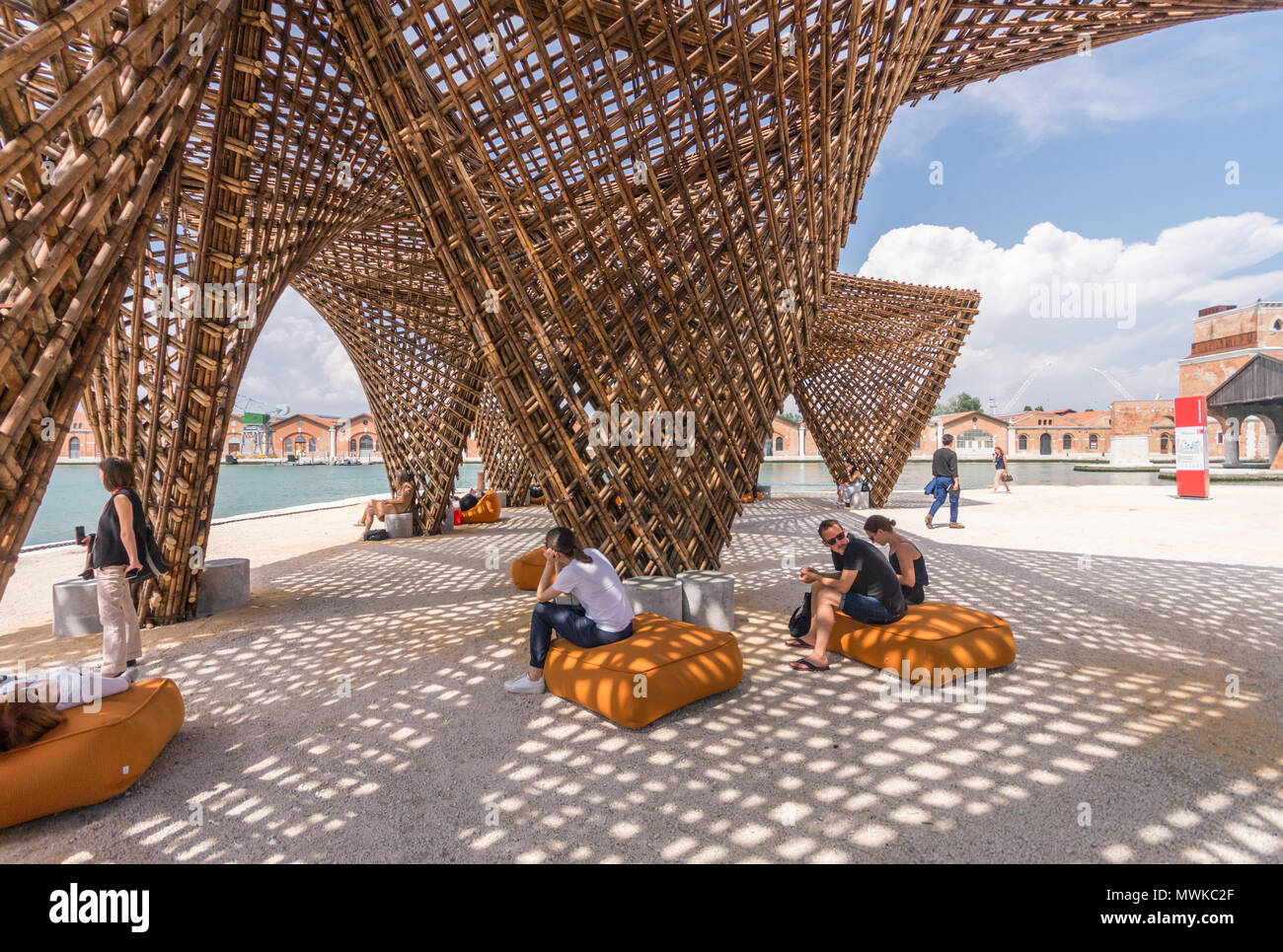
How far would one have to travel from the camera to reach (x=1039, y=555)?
5.80 metres

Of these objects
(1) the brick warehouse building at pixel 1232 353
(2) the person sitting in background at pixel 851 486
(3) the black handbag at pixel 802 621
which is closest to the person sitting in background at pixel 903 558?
(3) the black handbag at pixel 802 621

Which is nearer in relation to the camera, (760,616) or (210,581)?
(760,616)

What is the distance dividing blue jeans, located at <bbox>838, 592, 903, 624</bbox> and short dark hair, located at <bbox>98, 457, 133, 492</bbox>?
149 inches

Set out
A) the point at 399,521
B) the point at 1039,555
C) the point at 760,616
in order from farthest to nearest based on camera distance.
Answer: the point at 399,521, the point at 1039,555, the point at 760,616

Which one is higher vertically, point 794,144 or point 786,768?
point 794,144

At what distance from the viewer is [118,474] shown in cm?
306

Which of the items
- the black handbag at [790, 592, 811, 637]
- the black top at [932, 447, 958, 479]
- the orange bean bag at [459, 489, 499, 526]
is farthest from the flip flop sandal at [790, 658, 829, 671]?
the orange bean bag at [459, 489, 499, 526]

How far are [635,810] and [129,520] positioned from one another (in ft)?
9.70

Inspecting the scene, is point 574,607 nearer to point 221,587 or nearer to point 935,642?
point 935,642

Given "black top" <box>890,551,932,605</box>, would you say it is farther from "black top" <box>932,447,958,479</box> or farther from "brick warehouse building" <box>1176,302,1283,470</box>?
"brick warehouse building" <box>1176,302,1283,470</box>
